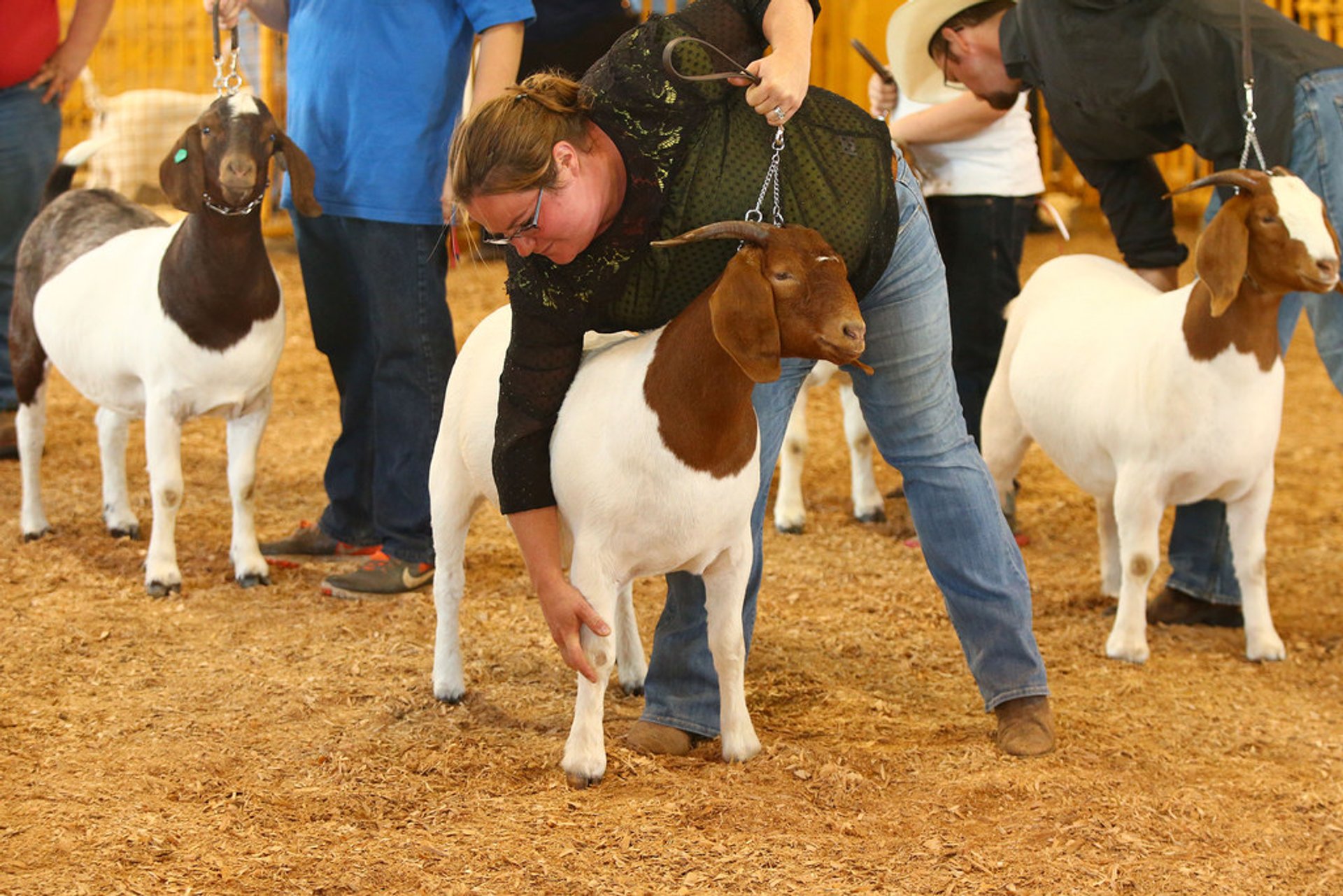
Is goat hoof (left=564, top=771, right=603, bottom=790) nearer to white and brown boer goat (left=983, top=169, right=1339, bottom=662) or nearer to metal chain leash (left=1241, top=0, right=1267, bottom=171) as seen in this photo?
white and brown boer goat (left=983, top=169, right=1339, bottom=662)

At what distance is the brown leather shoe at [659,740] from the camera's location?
3531 millimetres

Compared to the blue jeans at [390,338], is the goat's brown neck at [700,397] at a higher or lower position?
higher

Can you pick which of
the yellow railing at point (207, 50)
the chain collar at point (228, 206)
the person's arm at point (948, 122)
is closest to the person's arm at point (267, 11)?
the chain collar at point (228, 206)

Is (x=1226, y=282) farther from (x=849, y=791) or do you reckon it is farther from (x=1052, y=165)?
(x=1052, y=165)

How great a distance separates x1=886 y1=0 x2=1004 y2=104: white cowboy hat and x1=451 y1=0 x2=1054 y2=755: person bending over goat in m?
1.83

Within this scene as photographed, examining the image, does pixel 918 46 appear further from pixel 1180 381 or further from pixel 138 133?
pixel 138 133

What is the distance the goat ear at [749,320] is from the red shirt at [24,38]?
468cm

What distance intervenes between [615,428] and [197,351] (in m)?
Result: 2.23

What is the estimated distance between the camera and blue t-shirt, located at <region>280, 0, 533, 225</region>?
184 inches

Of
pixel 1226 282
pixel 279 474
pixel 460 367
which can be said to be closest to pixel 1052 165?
pixel 279 474

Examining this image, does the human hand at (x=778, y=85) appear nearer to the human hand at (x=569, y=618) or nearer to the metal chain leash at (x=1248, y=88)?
the human hand at (x=569, y=618)

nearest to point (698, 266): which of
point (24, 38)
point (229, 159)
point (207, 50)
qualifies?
point (229, 159)

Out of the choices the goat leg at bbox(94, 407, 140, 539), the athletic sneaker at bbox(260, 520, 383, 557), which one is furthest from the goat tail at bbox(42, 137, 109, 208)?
the athletic sneaker at bbox(260, 520, 383, 557)

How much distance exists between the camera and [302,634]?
4.55 metres
